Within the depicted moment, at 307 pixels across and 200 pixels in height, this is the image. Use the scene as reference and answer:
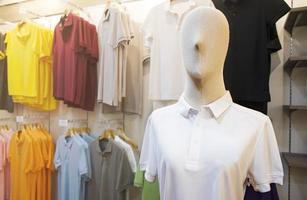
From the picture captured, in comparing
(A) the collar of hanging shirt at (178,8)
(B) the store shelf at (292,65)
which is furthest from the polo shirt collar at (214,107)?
(A) the collar of hanging shirt at (178,8)

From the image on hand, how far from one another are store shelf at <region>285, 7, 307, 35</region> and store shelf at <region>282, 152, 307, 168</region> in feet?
2.77

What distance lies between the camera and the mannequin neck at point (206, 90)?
1.00m

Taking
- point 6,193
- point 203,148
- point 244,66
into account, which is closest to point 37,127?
point 6,193

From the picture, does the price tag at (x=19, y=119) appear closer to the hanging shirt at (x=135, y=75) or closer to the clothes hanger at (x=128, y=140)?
the clothes hanger at (x=128, y=140)

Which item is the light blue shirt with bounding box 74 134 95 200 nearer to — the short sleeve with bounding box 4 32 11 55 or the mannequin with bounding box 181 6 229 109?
the short sleeve with bounding box 4 32 11 55

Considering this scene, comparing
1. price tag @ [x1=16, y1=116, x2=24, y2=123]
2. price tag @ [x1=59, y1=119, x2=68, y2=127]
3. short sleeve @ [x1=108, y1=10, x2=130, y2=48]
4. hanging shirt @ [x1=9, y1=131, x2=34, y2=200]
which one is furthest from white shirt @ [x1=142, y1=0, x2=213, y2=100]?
price tag @ [x1=16, y1=116, x2=24, y2=123]

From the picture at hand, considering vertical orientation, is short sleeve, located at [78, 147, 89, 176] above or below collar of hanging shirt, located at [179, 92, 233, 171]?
below

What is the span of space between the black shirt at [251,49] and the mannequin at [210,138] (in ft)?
1.97

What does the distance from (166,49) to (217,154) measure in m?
1.20

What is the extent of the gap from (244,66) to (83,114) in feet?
5.71

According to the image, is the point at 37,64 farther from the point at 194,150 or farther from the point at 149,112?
the point at 194,150

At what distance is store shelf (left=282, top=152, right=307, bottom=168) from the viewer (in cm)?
163

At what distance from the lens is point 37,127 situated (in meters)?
2.89

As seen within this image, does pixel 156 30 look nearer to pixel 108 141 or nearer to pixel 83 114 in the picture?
pixel 108 141
